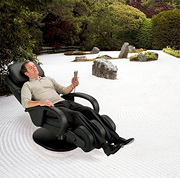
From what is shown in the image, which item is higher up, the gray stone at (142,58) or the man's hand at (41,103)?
the man's hand at (41,103)

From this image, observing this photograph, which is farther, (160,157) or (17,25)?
(17,25)

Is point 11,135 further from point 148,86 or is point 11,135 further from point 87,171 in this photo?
point 148,86

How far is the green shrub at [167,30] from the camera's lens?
1830 cm

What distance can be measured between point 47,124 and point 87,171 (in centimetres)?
72

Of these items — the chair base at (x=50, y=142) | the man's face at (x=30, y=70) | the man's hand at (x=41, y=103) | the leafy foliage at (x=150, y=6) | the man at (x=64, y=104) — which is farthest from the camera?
the leafy foliage at (x=150, y=6)

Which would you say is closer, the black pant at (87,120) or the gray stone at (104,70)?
the black pant at (87,120)

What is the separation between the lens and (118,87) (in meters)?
5.96

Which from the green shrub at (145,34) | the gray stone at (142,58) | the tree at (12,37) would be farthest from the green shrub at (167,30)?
the tree at (12,37)

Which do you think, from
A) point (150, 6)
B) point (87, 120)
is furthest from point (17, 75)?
point (150, 6)

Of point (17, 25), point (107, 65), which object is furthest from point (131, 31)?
point (17, 25)

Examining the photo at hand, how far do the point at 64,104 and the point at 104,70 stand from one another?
413cm

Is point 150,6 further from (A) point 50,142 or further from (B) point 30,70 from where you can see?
(A) point 50,142

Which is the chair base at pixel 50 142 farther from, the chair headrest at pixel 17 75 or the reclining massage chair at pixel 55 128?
the chair headrest at pixel 17 75

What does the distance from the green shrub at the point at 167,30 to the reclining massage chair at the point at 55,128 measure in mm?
17104
